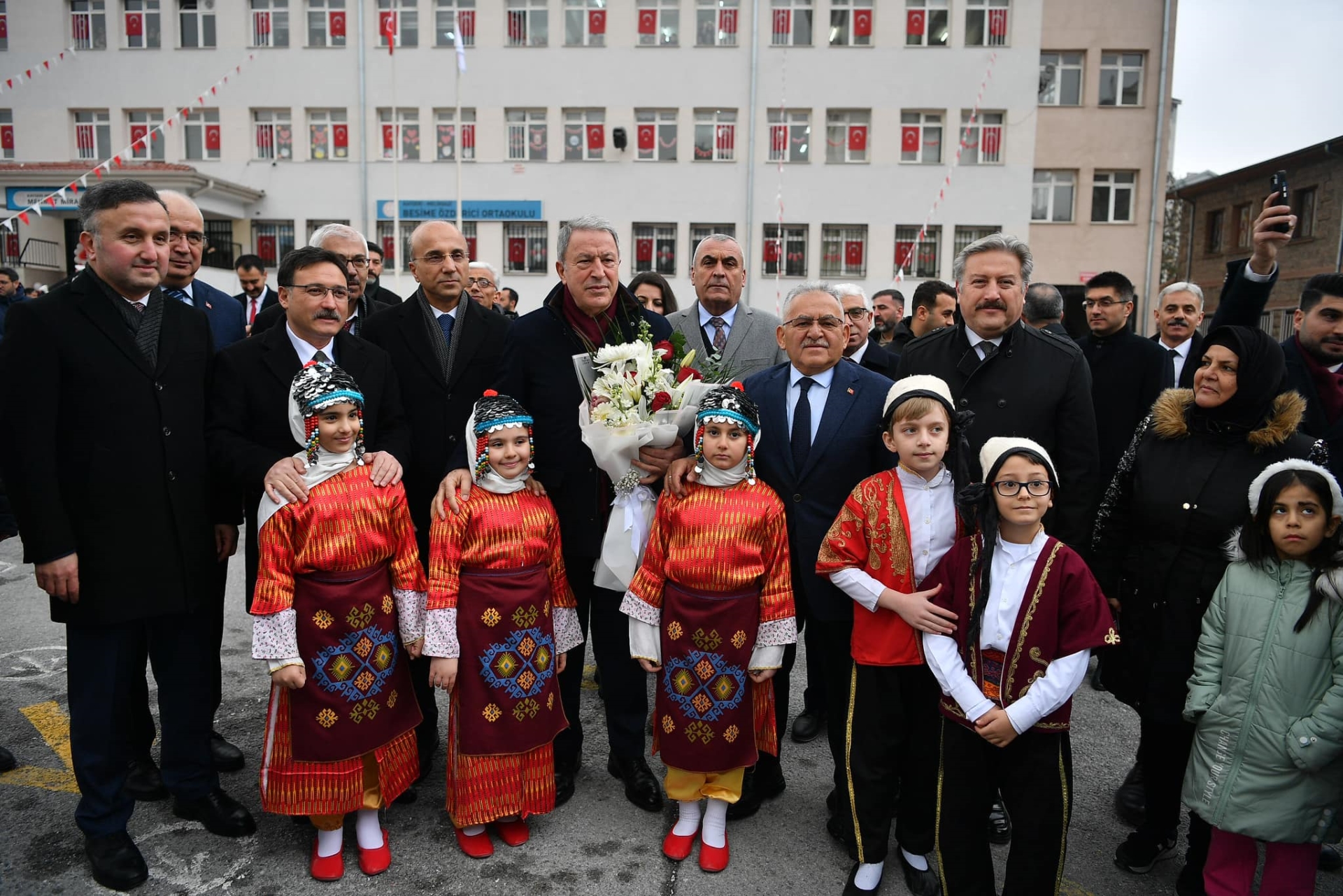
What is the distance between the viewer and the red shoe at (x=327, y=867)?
10.2 feet

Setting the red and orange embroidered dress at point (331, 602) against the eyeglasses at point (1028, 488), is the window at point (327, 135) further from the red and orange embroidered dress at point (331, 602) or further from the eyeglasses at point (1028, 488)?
the eyeglasses at point (1028, 488)

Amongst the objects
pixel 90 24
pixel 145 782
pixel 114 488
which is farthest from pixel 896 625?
pixel 90 24

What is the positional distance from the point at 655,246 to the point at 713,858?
2175 cm

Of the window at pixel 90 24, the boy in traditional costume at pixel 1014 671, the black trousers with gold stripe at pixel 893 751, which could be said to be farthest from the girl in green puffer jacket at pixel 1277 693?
the window at pixel 90 24

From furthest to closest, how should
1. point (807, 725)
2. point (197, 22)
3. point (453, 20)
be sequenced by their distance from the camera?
1. point (197, 22)
2. point (453, 20)
3. point (807, 725)

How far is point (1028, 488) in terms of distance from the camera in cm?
270

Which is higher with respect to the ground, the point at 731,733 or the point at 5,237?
the point at 5,237

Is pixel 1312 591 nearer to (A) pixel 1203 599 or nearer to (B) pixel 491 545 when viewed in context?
(A) pixel 1203 599

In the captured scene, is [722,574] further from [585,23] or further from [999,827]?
[585,23]

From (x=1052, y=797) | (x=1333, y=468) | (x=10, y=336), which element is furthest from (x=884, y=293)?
(x=10, y=336)

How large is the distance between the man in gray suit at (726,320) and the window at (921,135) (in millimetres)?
20320

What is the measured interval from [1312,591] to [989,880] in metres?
1.42

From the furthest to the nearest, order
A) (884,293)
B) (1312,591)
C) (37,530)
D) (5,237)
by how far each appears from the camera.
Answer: (5,237), (884,293), (37,530), (1312,591)

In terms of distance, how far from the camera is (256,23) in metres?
23.8
